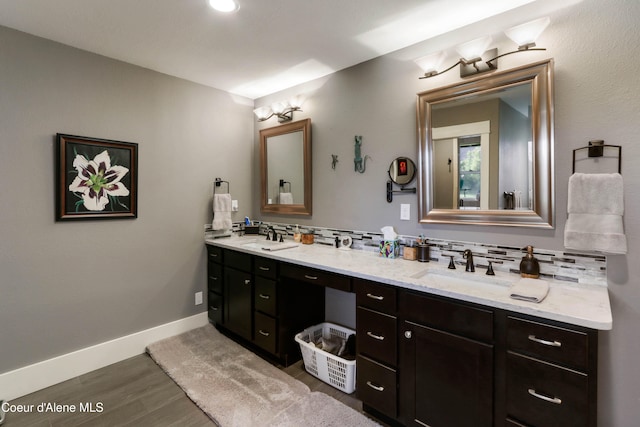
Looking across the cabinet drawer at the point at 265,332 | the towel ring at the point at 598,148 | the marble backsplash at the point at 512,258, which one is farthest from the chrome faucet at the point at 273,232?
the towel ring at the point at 598,148

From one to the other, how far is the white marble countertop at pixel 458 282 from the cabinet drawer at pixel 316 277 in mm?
51

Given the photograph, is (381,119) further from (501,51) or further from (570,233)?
(570,233)

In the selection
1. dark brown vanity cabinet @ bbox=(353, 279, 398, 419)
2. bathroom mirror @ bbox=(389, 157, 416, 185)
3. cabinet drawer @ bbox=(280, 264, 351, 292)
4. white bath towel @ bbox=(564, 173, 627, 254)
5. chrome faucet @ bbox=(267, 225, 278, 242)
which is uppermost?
bathroom mirror @ bbox=(389, 157, 416, 185)

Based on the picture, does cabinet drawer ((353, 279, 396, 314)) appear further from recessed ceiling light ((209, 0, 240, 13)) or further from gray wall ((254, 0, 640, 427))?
recessed ceiling light ((209, 0, 240, 13))

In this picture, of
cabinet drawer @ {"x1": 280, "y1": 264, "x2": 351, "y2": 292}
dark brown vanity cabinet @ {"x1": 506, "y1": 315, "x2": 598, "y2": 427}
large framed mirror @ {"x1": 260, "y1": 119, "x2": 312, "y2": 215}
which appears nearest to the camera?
dark brown vanity cabinet @ {"x1": 506, "y1": 315, "x2": 598, "y2": 427}

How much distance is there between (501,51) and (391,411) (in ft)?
7.36

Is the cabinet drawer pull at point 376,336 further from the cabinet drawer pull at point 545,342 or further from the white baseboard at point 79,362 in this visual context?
the white baseboard at point 79,362

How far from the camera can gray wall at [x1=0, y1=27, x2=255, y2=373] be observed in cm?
214

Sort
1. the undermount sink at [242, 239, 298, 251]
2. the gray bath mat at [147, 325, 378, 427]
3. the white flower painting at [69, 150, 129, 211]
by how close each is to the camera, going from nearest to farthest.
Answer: the gray bath mat at [147, 325, 378, 427] < the white flower painting at [69, 150, 129, 211] < the undermount sink at [242, 239, 298, 251]

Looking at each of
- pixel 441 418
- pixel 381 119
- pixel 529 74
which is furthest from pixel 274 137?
pixel 441 418

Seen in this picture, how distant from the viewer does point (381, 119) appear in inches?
96.3

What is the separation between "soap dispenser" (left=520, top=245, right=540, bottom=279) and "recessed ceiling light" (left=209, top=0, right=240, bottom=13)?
2.23m

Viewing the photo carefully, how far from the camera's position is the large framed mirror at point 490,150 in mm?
1739

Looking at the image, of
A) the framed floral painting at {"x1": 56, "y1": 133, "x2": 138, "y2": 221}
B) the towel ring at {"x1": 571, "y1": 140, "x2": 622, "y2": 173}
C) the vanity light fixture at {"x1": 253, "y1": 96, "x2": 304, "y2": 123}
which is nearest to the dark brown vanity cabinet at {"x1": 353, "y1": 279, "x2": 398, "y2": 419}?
the towel ring at {"x1": 571, "y1": 140, "x2": 622, "y2": 173}
